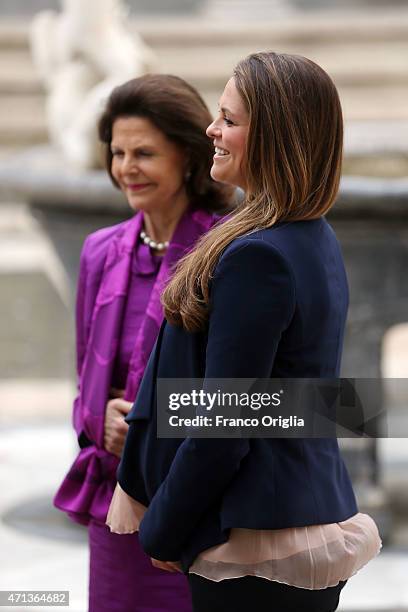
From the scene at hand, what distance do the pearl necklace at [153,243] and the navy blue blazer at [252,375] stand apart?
0.61 meters

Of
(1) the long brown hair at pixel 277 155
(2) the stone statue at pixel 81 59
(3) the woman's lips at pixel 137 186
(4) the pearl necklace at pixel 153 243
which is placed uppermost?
(2) the stone statue at pixel 81 59

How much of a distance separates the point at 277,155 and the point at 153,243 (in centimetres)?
77

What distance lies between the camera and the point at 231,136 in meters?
2.21

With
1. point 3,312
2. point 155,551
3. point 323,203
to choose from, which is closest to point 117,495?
point 155,551

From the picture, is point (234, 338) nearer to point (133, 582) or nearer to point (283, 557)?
point (283, 557)

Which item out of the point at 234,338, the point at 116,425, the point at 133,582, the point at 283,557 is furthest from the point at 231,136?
the point at 133,582

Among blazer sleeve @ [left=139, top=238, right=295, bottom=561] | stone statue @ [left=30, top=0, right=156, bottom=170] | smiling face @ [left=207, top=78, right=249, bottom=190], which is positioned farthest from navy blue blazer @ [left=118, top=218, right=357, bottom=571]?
stone statue @ [left=30, top=0, right=156, bottom=170]

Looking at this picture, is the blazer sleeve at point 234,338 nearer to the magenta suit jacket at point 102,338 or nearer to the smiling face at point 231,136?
the smiling face at point 231,136

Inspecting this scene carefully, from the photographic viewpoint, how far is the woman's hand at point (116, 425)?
2791 mm

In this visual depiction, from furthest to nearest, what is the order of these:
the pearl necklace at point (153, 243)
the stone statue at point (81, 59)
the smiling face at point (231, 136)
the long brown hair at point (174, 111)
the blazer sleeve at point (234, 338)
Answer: the stone statue at point (81, 59)
the pearl necklace at point (153, 243)
the long brown hair at point (174, 111)
the smiling face at point (231, 136)
the blazer sleeve at point (234, 338)

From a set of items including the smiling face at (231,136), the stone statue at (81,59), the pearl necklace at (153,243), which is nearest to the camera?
the smiling face at (231,136)

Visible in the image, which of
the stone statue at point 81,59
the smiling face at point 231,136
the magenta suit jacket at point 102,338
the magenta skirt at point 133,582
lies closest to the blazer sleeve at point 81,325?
the magenta suit jacket at point 102,338

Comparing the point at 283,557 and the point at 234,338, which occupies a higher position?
the point at 234,338

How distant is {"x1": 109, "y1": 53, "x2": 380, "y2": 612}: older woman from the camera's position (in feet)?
6.96
